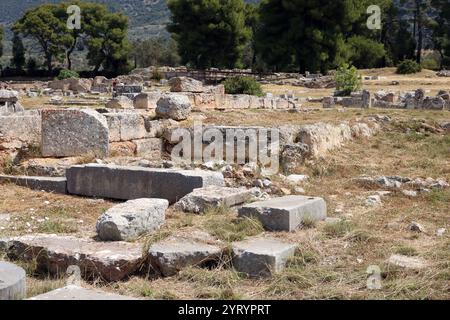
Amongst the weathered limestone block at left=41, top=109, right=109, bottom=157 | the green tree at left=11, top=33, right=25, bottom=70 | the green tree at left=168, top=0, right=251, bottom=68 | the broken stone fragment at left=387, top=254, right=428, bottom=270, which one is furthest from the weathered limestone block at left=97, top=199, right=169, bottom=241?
the green tree at left=11, top=33, right=25, bottom=70

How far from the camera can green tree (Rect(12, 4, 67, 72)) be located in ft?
205

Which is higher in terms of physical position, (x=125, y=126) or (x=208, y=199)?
(x=125, y=126)

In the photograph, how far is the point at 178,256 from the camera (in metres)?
5.80

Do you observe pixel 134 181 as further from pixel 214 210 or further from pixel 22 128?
pixel 22 128

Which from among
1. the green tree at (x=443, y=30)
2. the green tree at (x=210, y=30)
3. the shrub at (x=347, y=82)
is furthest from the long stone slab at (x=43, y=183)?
the green tree at (x=443, y=30)

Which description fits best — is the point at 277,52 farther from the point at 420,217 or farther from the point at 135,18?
the point at 135,18

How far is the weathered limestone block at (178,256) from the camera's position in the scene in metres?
5.75

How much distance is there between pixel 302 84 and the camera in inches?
1649

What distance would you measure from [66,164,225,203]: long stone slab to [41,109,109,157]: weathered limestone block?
1.32 meters

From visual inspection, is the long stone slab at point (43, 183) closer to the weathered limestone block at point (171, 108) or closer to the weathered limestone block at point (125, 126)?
the weathered limestone block at point (125, 126)

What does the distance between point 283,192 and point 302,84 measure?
33.3 metres

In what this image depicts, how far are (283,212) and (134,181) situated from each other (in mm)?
2780

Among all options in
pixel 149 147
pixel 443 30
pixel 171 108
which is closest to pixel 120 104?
pixel 171 108

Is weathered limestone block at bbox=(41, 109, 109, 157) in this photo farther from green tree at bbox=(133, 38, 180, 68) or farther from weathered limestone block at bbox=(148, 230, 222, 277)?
green tree at bbox=(133, 38, 180, 68)
